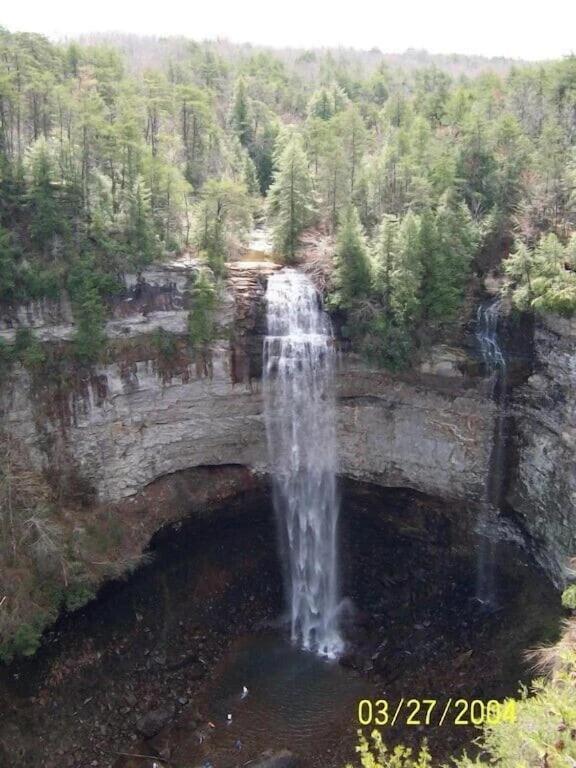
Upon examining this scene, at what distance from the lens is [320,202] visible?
31000 millimetres

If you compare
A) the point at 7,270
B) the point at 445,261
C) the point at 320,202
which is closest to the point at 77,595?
the point at 7,270

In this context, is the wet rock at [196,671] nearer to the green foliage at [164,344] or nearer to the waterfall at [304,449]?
the waterfall at [304,449]

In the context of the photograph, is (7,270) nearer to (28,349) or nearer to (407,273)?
(28,349)

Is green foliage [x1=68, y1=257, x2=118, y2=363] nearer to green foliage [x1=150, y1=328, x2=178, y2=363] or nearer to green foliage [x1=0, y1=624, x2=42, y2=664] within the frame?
green foliage [x1=150, y1=328, x2=178, y2=363]

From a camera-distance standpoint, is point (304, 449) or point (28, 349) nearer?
point (28, 349)

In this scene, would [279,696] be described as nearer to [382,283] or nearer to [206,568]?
[206,568]

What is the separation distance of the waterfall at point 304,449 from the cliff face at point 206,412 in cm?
62

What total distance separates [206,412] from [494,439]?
39.1 ft

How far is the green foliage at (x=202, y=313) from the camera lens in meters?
25.8

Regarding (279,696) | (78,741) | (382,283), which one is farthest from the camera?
(382,283)

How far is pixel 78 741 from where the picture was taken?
840 inches

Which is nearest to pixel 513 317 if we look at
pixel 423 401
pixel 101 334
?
pixel 423 401

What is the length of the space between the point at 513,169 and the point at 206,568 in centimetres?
2223

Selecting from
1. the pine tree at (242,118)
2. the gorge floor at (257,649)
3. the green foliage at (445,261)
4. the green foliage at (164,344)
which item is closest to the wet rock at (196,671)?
the gorge floor at (257,649)
